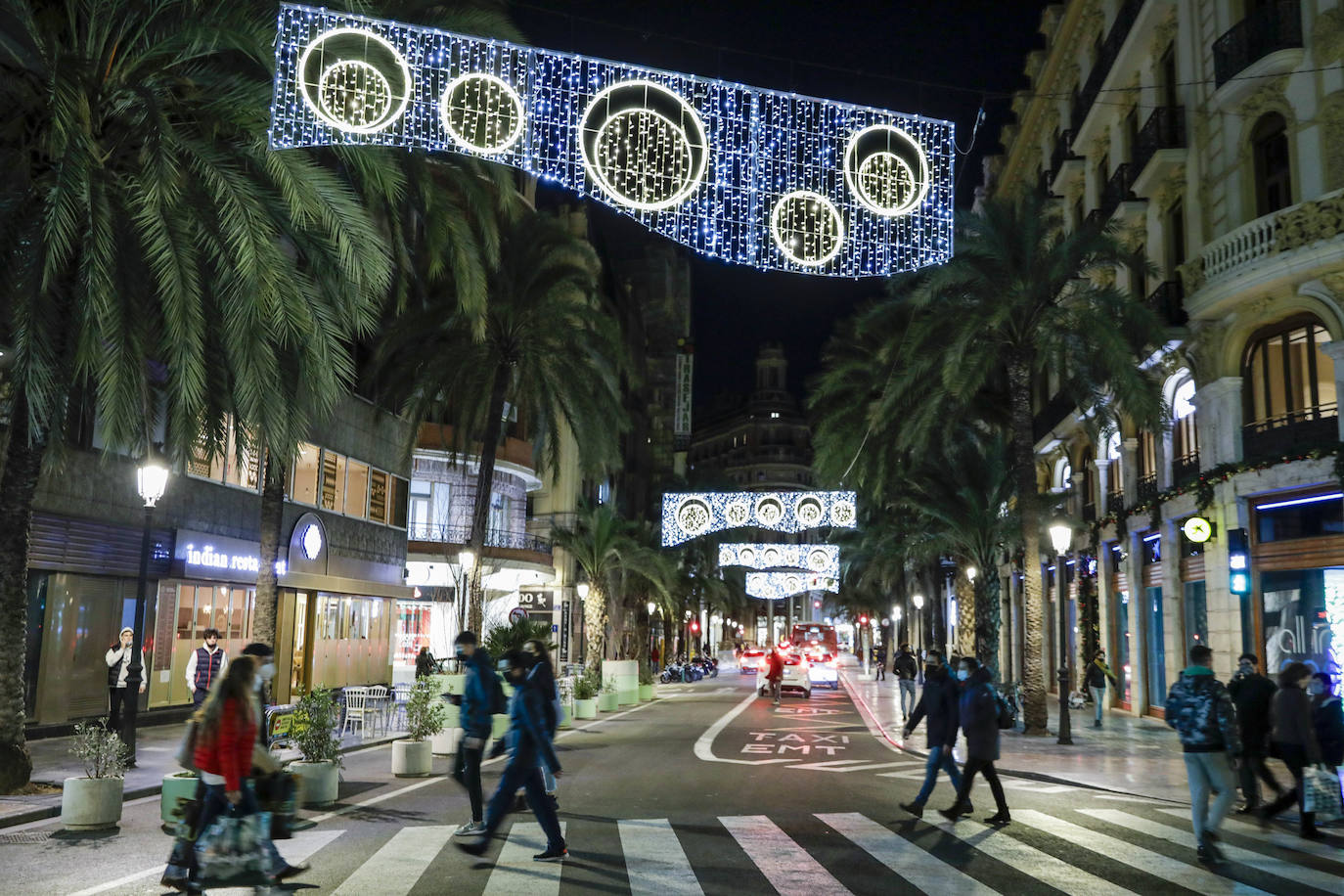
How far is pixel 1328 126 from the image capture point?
2172 centimetres

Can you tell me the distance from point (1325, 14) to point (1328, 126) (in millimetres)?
2132

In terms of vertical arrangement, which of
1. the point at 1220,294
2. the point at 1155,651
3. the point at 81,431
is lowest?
the point at 1155,651

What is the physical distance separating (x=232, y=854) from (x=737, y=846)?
15.5ft

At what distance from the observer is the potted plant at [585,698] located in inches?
1150

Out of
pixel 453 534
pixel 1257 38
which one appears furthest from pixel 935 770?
pixel 453 534

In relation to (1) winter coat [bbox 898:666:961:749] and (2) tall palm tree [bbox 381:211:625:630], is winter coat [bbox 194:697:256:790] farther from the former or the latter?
(2) tall palm tree [bbox 381:211:625:630]

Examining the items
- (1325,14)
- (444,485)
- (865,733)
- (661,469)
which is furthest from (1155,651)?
(661,469)

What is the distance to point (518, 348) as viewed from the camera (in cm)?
2723

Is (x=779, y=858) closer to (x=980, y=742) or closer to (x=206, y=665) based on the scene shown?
(x=980, y=742)

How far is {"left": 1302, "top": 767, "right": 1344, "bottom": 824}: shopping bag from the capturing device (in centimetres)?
1193

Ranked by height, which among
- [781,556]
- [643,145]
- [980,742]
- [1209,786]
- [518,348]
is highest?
[518,348]

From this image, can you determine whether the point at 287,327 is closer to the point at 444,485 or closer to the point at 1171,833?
the point at 1171,833

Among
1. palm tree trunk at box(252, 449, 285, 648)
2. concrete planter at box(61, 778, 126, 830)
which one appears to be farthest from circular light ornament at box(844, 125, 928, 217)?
palm tree trunk at box(252, 449, 285, 648)

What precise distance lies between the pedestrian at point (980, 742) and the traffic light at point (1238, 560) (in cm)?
1055
